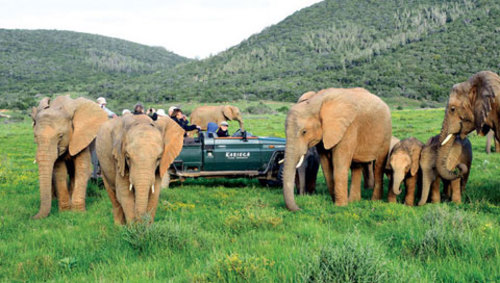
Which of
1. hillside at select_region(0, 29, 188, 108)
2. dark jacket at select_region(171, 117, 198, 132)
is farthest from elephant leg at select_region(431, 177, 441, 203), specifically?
hillside at select_region(0, 29, 188, 108)

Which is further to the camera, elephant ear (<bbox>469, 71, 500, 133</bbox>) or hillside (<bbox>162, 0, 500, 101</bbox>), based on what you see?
hillside (<bbox>162, 0, 500, 101</bbox>)

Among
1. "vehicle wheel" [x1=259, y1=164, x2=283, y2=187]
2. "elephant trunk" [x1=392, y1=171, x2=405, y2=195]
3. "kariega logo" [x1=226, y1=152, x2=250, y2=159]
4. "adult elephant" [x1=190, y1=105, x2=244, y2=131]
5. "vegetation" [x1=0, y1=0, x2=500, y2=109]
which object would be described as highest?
"vegetation" [x1=0, y1=0, x2=500, y2=109]

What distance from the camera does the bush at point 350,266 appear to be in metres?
4.15

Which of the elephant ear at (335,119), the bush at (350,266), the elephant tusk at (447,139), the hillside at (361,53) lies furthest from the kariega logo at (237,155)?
the hillside at (361,53)

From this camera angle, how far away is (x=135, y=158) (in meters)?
6.29

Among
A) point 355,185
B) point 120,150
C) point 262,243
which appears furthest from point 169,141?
point 355,185

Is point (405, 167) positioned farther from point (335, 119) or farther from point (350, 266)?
point (350, 266)

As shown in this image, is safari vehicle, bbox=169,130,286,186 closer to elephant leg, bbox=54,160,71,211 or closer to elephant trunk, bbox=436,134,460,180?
elephant leg, bbox=54,160,71,211

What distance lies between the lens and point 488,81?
7586 mm

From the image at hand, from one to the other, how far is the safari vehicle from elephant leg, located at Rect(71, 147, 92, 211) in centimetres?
268

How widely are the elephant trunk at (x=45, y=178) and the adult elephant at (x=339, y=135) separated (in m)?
4.82

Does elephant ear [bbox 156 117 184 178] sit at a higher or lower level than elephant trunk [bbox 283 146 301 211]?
higher

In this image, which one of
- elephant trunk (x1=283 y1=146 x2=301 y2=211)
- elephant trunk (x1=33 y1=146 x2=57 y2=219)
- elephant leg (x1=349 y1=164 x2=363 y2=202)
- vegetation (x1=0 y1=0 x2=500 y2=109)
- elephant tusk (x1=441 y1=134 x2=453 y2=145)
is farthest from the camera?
vegetation (x1=0 y1=0 x2=500 y2=109)

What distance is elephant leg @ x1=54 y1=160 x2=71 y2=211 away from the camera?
9.14 metres
